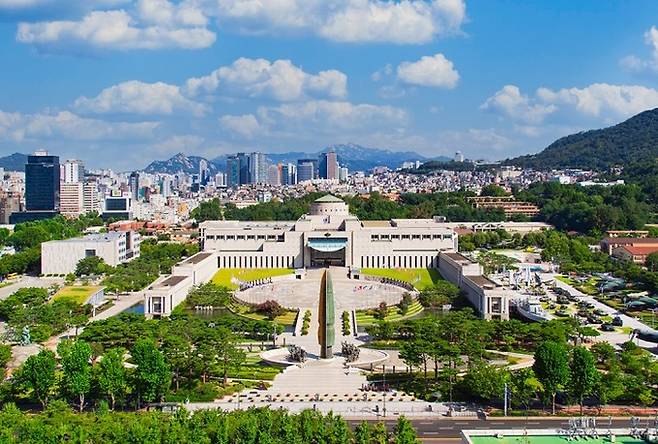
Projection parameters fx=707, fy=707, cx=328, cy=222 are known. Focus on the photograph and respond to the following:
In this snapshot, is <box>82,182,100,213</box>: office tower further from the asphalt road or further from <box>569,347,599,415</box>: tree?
<box>569,347,599,415</box>: tree

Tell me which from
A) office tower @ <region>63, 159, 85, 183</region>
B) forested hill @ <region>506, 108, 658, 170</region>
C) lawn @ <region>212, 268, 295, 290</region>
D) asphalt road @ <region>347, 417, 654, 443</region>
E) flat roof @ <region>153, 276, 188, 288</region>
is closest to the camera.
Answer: asphalt road @ <region>347, 417, 654, 443</region>

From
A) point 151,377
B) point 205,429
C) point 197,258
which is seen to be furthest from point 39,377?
point 197,258

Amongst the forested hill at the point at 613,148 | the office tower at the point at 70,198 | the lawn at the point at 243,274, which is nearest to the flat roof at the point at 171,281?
the lawn at the point at 243,274

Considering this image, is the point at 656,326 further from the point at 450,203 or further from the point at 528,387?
the point at 450,203

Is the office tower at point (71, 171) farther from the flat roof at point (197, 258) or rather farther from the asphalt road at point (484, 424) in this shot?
the asphalt road at point (484, 424)

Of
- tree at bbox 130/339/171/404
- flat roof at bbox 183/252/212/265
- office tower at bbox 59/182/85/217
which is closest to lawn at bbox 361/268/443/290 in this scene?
flat roof at bbox 183/252/212/265

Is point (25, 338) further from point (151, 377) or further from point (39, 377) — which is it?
point (151, 377)

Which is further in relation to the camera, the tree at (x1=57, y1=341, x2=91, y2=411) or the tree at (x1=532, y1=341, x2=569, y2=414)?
the tree at (x1=532, y1=341, x2=569, y2=414)
